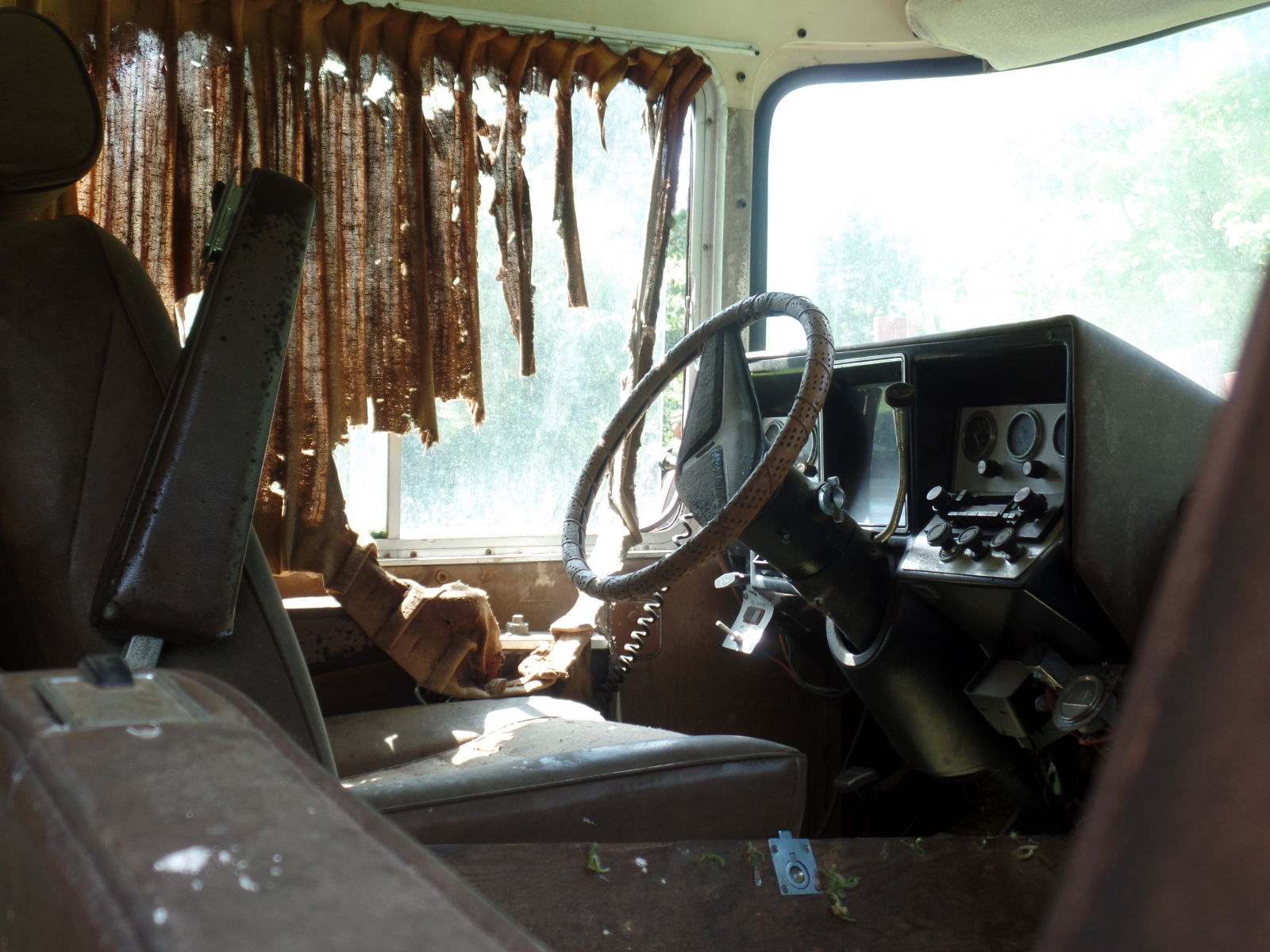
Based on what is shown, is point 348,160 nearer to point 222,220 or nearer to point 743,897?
point 222,220

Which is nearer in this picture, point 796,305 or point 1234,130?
point 796,305

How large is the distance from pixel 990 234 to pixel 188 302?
2023 millimetres

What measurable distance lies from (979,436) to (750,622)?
68 centimetres

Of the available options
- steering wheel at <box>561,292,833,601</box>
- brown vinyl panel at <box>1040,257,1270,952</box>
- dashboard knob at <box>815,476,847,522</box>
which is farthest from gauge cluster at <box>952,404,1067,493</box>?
brown vinyl panel at <box>1040,257,1270,952</box>

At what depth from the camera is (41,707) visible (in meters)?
0.39

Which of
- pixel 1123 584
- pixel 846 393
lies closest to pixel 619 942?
pixel 1123 584

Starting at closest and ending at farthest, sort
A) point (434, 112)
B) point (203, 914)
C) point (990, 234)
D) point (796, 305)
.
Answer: point (203, 914) → point (796, 305) → point (434, 112) → point (990, 234)

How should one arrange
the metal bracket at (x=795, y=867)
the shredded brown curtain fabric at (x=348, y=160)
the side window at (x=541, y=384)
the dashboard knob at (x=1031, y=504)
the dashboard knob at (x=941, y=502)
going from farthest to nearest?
the side window at (x=541, y=384) → the shredded brown curtain fabric at (x=348, y=160) → the dashboard knob at (x=941, y=502) → the dashboard knob at (x=1031, y=504) → the metal bracket at (x=795, y=867)

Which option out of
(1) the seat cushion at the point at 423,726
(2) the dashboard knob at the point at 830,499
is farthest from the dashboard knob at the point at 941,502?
(1) the seat cushion at the point at 423,726

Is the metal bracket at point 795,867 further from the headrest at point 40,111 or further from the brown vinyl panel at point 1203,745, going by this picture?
the headrest at point 40,111

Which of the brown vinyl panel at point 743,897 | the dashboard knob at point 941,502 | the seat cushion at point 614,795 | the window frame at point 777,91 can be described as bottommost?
the brown vinyl panel at point 743,897

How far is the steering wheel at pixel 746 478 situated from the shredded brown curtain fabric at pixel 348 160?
0.82 metres

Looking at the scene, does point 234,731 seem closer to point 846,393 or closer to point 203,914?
point 203,914

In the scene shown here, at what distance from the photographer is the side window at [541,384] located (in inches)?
105
